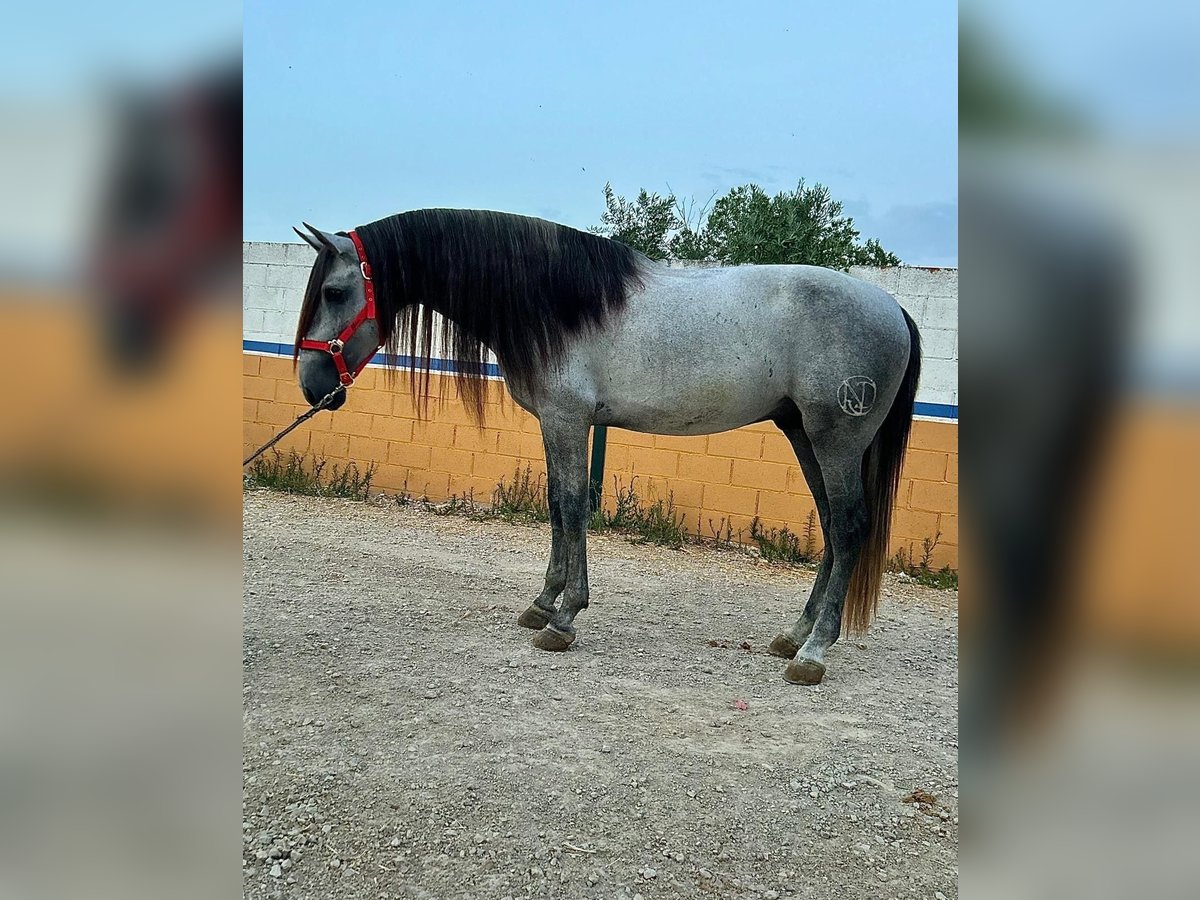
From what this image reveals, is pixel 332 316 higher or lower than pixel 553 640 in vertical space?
higher

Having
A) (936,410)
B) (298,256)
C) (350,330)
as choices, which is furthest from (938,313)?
(298,256)

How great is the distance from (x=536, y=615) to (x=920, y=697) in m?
1.47

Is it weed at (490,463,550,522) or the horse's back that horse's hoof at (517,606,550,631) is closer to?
the horse's back

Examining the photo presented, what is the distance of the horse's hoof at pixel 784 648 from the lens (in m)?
3.21

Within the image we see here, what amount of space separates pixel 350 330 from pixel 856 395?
179cm

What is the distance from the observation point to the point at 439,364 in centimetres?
485

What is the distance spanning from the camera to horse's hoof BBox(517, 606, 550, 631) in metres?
3.27

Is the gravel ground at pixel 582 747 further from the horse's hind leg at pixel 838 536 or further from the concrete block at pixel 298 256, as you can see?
the concrete block at pixel 298 256

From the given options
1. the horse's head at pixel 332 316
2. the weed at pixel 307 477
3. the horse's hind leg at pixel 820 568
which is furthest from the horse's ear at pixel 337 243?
the weed at pixel 307 477

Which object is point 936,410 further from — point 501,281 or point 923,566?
point 501,281

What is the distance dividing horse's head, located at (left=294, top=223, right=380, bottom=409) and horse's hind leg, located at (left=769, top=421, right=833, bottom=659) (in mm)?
1675
